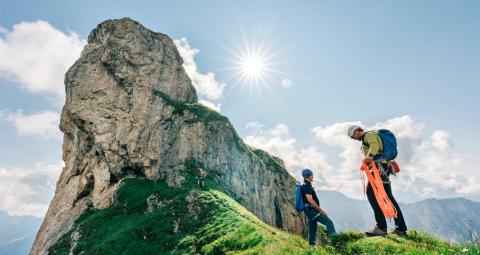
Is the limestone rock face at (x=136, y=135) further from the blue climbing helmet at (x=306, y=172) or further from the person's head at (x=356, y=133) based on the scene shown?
the person's head at (x=356, y=133)

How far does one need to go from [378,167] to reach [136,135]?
44591 millimetres

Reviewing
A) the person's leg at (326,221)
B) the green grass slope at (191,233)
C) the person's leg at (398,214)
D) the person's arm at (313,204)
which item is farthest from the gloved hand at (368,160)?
the person's leg at (326,221)

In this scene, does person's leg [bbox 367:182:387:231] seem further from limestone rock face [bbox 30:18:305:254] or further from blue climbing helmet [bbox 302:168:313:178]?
limestone rock face [bbox 30:18:305:254]

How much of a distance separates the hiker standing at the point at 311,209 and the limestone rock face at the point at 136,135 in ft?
96.9

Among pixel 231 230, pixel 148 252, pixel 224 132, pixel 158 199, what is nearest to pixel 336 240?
pixel 231 230

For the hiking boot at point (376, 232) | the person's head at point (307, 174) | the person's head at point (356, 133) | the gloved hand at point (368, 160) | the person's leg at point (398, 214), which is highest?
the person's head at point (356, 133)

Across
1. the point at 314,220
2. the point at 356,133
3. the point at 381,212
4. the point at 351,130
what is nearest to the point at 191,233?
the point at 314,220

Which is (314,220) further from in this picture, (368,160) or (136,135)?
(136,135)

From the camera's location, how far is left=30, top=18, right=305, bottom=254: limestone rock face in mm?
47469

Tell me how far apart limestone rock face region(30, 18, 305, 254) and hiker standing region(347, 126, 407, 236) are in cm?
3179

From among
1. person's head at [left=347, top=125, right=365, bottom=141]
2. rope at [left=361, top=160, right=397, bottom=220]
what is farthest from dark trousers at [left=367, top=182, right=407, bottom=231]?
person's head at [left=347, top=125, right=365, bottom=141]

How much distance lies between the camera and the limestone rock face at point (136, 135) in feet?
156

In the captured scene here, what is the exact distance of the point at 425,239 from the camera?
34.1ft

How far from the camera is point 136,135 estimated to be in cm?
4994
